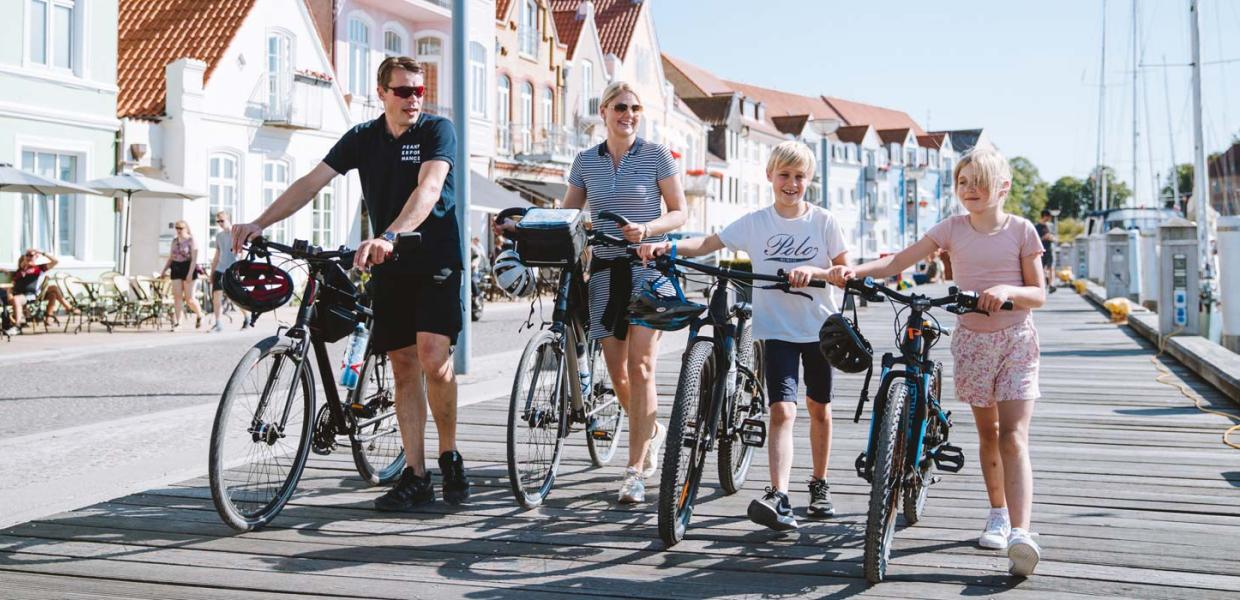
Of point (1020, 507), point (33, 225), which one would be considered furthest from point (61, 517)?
point (33, 225)

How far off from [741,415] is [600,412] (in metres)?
1.01

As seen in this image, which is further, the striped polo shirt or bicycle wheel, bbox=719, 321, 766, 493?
the striped polo shirt

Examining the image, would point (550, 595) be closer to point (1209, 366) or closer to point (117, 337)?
point (1209, 366)

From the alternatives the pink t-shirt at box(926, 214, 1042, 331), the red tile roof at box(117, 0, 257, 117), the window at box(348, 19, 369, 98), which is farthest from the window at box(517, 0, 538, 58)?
the pink t-shirt at box(926, 214, 1042, 331)

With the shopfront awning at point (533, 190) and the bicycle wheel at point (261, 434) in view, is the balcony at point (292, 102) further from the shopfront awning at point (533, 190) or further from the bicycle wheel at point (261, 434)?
the bicycle wheel at point (261, 434)

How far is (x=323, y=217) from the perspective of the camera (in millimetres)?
31688

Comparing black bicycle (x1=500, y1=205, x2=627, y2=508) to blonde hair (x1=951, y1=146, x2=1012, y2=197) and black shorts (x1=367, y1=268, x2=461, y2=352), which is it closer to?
black shorts (x1=367, y1=268, x2=461, y2=352)

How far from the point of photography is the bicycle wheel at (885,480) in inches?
171

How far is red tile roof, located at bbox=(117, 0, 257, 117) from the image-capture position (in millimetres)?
26703

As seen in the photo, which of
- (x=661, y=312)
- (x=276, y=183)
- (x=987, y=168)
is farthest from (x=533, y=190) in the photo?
(x=987, y=168)

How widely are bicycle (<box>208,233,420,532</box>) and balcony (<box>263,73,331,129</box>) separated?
24028 mm

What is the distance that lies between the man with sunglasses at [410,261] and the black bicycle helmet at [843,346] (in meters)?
1.67

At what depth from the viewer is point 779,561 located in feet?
15.6

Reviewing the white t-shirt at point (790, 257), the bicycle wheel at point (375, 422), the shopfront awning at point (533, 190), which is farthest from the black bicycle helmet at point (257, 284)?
the shopfront awning at point (533, 190)
